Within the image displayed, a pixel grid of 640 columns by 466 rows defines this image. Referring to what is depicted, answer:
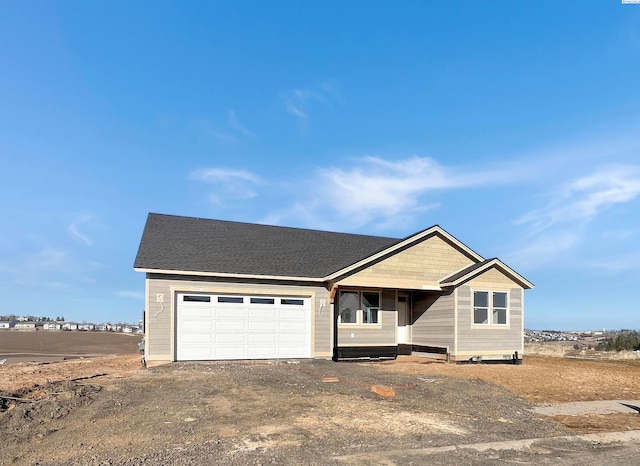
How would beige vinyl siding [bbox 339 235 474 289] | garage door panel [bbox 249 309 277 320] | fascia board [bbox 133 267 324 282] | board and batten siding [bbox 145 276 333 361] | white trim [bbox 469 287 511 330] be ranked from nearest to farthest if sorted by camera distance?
fascia board [bbox 133 267 324 282], board and batten siding [bbox 145 276 333 361], garage door panel [bbox 249 309 277 320], beige vinyl siding [bbox 339 235 474 289], white trim [bbox 469 287 511 330]

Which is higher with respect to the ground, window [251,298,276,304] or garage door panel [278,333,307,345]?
window [251,298,276,304]

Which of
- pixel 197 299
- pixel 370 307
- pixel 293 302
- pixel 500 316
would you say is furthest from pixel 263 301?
pixel 500 316

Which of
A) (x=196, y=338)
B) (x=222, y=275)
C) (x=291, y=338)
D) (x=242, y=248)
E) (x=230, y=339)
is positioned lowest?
A: (x=291, y=338)

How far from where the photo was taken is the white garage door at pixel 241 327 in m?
17.3

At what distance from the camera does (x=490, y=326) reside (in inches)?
820

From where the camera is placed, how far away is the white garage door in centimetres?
1733

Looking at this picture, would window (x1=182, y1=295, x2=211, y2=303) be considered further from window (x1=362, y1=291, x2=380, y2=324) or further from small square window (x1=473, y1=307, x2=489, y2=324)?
small square window (x1=473, y1=307, x2=489, y2=324)

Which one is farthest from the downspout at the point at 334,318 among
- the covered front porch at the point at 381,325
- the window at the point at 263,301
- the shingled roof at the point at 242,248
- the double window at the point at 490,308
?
the double window at the point at 490,308

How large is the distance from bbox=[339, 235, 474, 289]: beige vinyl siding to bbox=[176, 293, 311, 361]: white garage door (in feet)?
7.74

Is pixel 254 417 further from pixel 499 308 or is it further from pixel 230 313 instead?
pixel 499 308

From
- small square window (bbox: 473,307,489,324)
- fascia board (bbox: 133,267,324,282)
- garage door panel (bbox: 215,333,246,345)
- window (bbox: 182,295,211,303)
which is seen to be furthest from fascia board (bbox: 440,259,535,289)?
window (bbox: 182,295,211,303)

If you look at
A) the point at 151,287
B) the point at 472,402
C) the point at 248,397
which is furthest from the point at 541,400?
the point at 151,287

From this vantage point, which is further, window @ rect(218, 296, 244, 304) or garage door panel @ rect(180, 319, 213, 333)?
window @ rect(218, 296, 244, 304)

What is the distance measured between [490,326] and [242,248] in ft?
34.1
